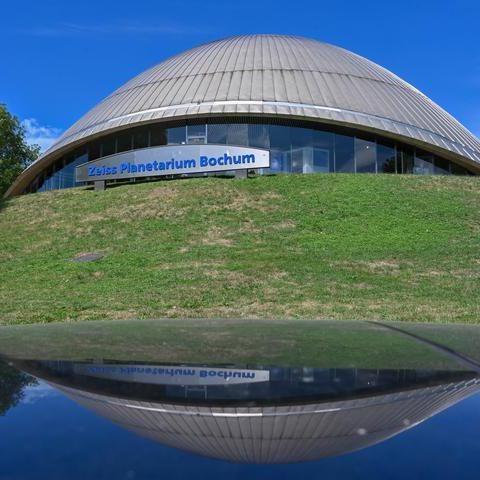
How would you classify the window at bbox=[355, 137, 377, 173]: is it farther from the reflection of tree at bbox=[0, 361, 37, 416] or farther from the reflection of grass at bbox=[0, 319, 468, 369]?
the reflection of tree at bbox=[0, 361, 37, 416]

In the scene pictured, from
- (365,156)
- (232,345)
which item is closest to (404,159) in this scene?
(365,156)

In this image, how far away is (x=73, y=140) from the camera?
34500 millimetres

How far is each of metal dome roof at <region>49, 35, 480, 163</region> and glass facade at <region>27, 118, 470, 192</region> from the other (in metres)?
0.95

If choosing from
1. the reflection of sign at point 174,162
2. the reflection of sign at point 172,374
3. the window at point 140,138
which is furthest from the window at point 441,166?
the reflection of sign at point 172,374

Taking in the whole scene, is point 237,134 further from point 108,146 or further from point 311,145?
point 108,146

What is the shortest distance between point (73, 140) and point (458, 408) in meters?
34.8

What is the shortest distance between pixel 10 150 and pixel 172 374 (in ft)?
158

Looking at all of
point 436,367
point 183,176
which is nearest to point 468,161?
point 183,176

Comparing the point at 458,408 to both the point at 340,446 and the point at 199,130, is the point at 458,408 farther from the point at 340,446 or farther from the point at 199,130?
the point at 199,130

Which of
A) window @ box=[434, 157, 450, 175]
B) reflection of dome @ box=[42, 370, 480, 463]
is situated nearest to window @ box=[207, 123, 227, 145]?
window @ box=[434, 157, 450, 175]

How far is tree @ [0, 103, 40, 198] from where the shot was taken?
4178cm

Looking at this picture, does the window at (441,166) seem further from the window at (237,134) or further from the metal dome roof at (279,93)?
the window at (237,134)

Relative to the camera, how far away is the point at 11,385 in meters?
2.46

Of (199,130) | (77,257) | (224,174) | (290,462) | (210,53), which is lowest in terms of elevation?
(290,462)
